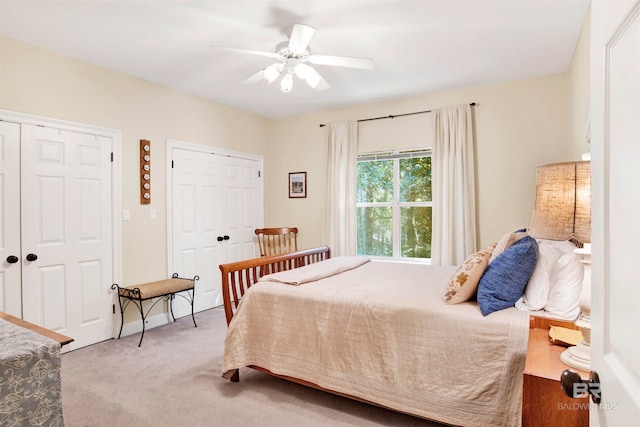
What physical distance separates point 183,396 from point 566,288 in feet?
7.84

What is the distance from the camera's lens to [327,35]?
2.79 meters

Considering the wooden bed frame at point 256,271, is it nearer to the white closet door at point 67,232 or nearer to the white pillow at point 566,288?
the white pillow at point 566,288

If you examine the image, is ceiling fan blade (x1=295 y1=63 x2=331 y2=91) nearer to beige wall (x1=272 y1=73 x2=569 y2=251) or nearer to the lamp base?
beige wall (x1=272 y1=73 x2=569 y2=251)

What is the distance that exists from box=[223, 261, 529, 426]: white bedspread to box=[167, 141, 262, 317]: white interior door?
1.98m

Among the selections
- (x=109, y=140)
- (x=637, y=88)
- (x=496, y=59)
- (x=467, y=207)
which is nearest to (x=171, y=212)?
(x=109, y=140)

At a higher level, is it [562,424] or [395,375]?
[562,424]

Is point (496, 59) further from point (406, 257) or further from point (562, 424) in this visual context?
point (562, 424)

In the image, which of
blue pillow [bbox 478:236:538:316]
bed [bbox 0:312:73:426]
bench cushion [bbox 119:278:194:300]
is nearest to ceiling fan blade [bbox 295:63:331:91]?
blue pillow [bbox 478:236:538:316]

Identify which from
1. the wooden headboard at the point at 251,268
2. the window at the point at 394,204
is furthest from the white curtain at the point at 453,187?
the wooden headboard at the point at 251,268

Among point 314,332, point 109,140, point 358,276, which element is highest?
point 109,140

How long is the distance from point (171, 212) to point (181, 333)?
1.31 metres

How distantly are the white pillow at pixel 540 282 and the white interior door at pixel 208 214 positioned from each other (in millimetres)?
3470

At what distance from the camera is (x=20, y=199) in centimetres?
289

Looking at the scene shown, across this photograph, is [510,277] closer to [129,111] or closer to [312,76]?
[312,76]
